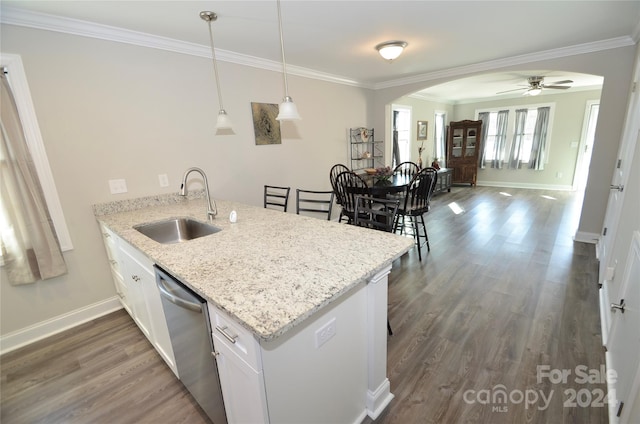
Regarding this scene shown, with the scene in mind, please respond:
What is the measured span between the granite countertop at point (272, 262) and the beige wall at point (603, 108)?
3.33 meters

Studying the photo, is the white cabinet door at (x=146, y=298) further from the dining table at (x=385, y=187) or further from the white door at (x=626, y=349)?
the dining table at (x=385, y=187)

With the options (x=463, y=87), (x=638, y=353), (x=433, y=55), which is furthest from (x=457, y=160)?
(x=638, y=353)

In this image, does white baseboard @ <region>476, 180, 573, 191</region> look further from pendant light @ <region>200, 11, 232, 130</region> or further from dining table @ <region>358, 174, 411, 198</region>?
pendant light @ <region>200, 11, 232, 130</region>

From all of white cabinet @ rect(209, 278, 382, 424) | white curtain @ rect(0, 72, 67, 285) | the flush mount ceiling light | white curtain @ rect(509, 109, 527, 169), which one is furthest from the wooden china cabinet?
white curtain @ rect(0, 72, 67, 285)

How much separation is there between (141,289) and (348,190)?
2.36 metres

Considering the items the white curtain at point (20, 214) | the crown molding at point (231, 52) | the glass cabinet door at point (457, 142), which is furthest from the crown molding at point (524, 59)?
the white curtain at point (20, 214)

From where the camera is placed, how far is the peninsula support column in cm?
131

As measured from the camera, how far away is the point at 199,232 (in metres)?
2.15

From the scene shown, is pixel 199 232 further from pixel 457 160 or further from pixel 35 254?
pixel 457 160

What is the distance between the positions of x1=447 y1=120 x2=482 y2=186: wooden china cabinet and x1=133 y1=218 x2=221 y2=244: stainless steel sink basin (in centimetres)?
739

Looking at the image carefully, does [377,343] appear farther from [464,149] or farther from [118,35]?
[464,149]

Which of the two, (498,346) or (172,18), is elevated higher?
(172,18)

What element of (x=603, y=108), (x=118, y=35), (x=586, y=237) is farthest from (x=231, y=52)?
(x=586, y=237)

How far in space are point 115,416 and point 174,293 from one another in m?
0.92
